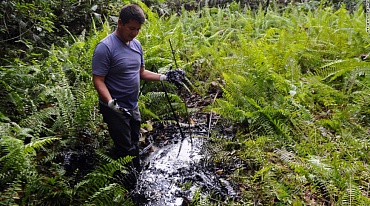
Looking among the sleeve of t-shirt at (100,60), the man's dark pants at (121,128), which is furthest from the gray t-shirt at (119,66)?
the man's dark pants at (121,128)

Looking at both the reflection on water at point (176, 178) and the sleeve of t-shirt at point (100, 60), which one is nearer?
the sleeve of t-shirt at point (100, 60)

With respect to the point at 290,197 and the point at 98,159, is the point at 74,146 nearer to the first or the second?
the point at 98,159

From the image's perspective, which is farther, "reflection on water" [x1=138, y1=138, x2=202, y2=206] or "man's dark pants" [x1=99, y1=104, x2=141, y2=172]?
"reflection on water" [x1=138, y1=138, x2=202, y2=206]

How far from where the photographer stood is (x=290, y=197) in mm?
2705

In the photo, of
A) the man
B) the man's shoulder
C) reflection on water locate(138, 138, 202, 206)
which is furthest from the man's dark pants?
the man's shoulder

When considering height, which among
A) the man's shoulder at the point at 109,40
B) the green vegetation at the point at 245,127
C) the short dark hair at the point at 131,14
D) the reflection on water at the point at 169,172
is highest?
the short dark hair at the point at 131,14

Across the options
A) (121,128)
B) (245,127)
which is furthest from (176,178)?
(245,127)

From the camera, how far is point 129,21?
2.78m

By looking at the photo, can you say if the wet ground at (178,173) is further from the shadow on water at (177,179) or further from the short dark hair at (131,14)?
the short dark hair at (131,14)

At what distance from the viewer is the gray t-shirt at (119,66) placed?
110 inches

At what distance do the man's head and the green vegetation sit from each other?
44.2 inches

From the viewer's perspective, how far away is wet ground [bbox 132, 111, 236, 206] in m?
3.15

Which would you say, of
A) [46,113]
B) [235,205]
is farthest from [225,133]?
[46,113]

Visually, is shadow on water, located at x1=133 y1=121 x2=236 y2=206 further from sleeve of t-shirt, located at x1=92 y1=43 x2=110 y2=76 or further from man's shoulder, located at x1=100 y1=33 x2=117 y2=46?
man's shoulder, located at x1=100 y1=33 x2=117 y2=46
